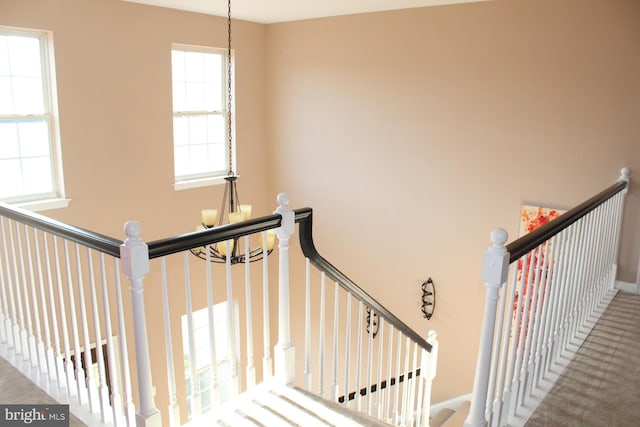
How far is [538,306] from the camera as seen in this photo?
2463 mm

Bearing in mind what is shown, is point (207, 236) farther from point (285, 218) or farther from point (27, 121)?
point (27, 121)

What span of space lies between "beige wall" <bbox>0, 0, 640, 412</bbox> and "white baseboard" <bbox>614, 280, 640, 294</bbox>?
205mm

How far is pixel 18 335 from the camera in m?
2.89

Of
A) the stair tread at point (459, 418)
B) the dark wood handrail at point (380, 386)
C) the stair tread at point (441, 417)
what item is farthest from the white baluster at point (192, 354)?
the stair tread at point (441, 417)

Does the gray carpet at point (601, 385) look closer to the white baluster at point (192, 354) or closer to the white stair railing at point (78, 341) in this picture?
the white baluster at point (192, 354)

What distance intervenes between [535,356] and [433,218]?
2.98 metres

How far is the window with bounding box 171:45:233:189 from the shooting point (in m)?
6.04

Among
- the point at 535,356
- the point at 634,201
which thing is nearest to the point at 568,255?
the point at 535,356

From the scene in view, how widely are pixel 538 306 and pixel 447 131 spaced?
311 centimetres

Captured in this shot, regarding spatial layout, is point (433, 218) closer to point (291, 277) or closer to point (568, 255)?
point (291, 277)

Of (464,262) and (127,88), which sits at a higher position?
(127,88)

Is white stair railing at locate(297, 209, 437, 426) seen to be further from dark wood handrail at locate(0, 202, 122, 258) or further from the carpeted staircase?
→ dark wood handrail at locate(0, 202, 122, 258)

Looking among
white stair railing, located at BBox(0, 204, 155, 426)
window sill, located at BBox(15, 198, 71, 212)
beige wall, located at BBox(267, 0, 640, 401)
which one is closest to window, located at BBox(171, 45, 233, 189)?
beige wall, located at BBox(267, 0, 640, 401)

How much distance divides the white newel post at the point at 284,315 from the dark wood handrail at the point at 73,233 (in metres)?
0.78
